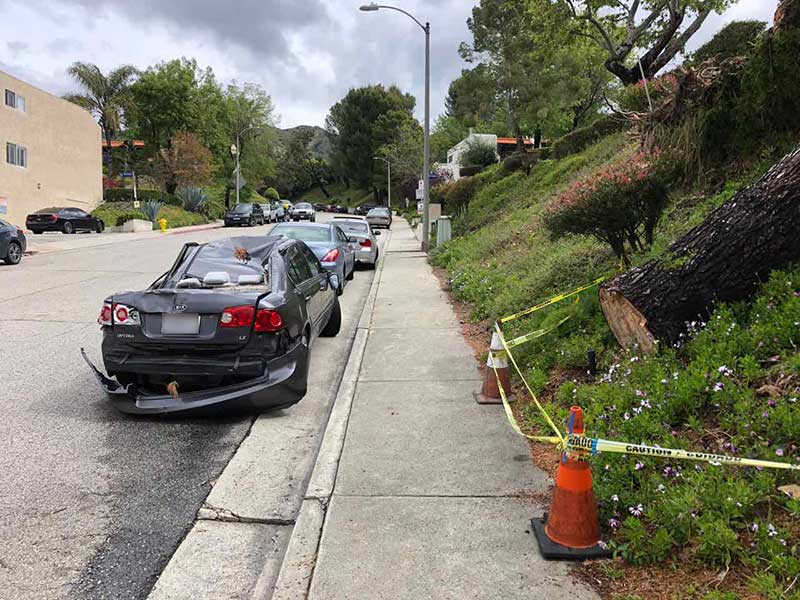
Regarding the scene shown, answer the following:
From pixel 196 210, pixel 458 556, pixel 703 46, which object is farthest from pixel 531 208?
pixel 196 210

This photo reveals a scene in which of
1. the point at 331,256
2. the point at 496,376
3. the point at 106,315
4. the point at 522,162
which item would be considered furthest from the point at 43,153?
the point at 496,376

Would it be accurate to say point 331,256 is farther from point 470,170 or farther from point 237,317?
point 470,170

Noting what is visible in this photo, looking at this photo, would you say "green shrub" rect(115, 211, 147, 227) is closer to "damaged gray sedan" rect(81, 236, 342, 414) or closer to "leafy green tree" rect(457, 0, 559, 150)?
"leafy green tree" rect(457, 0, 559, 150)

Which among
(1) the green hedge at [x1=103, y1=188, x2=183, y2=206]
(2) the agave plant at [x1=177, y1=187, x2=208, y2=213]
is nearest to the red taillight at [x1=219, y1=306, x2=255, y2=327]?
(1) the green hedge at [x1=103, y1=188, x2=183, y2=206]

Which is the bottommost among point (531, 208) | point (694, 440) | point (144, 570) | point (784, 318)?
point (144, 570)

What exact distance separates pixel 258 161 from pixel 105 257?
52.9 metres

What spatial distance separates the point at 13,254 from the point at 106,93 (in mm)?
41220

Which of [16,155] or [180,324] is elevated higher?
[16,155]

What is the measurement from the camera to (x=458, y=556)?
3207 mm

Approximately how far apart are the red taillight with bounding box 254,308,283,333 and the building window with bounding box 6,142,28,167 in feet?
108

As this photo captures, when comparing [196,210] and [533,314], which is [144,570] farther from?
[196,210]

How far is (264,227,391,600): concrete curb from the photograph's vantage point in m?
3.05

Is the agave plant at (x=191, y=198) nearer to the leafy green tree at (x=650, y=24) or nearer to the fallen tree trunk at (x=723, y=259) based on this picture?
the leafy green tree at (x=650, y=24)

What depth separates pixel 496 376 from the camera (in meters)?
5.57
